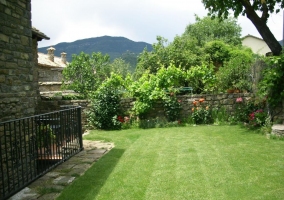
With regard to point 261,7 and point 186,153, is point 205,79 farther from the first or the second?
point 186,153

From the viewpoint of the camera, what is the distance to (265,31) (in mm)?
9008

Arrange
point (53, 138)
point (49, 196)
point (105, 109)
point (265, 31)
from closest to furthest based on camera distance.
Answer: point (49, 196) < point (53, 138) < point (265, 31) < point (105, 109)

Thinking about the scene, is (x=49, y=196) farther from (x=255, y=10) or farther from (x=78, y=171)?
(x=255, y=10)

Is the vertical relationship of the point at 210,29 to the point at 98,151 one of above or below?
above

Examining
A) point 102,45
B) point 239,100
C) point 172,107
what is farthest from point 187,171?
point 102,45

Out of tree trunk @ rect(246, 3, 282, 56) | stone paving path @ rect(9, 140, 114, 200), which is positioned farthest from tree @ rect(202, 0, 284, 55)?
stone paving path @ rect(9, 140, 114, 200)

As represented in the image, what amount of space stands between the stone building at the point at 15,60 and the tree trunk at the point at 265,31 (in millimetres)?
7411

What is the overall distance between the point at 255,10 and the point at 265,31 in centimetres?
146

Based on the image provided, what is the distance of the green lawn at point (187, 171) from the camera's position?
149 inches

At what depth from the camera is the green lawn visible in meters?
3.78

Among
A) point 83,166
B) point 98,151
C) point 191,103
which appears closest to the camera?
point 83,166

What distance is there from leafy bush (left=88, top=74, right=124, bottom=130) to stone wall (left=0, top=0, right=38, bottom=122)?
4.74 meters

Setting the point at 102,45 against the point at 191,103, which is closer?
the point at 191,103

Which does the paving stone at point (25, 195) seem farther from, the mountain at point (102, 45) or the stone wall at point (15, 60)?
the mountain at point (102, 45)
